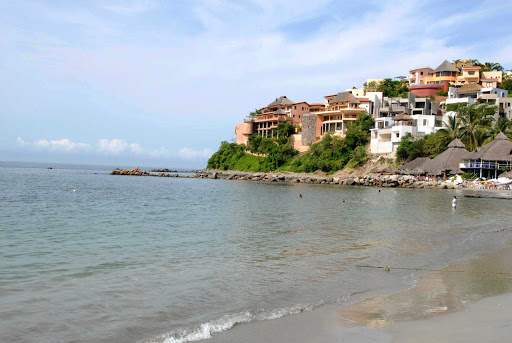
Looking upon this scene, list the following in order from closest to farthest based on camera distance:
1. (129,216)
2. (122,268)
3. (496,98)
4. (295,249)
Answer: (122,268)
(295,249)
(129,216)
(496,98)

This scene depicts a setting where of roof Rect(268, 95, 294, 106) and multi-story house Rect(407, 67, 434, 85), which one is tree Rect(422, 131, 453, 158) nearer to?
multi-story house Rect(407, 67, 434, 85)

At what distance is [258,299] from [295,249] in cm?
473

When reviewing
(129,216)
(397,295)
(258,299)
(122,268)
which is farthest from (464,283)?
(129,216)

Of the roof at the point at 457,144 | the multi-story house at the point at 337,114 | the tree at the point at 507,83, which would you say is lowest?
the roof at the point at 457,144

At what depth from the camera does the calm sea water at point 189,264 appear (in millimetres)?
6062

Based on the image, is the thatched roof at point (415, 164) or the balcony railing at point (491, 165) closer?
the balcony railing at point (491, 165)

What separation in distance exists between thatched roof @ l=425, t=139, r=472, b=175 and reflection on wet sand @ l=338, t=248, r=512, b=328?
133 ft

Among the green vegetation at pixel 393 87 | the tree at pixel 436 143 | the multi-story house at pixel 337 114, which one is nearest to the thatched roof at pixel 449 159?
the tree at pixel 436 143

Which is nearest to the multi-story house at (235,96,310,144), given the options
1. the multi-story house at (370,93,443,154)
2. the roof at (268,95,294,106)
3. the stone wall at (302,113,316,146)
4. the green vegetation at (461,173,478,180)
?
the roof at (268,95,294,106)

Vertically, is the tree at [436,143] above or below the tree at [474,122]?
below

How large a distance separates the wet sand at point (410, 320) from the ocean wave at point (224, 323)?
0.16m

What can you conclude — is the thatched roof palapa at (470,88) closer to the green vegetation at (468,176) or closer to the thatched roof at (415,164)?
the thatched roof at (415,164)

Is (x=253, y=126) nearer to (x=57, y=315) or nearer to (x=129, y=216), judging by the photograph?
(x=129, y=216)

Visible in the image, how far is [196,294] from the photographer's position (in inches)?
289
